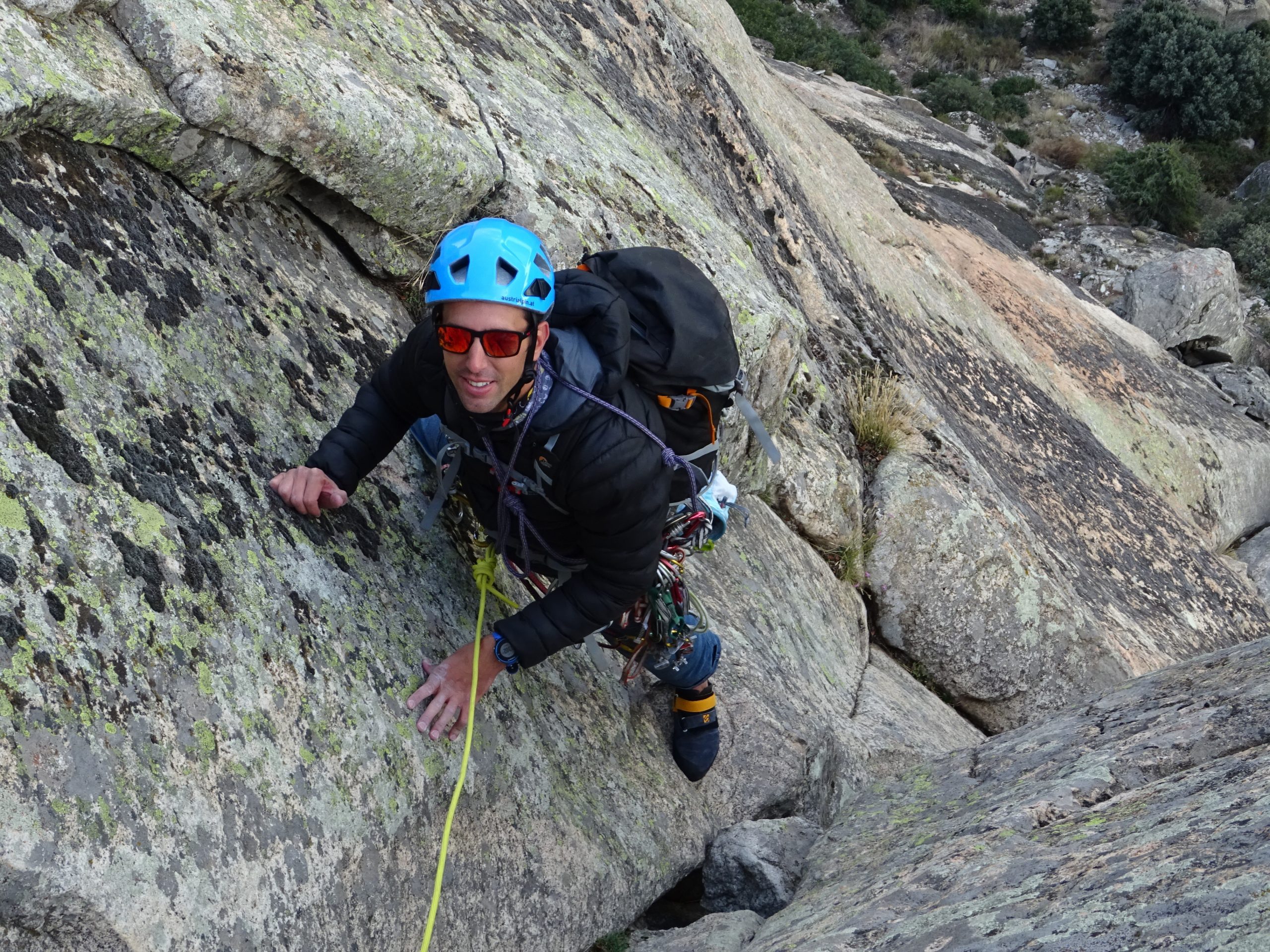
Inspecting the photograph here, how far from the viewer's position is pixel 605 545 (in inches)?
148

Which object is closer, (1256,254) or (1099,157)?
(1256,254)

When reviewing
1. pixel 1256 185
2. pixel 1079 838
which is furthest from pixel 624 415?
pixel 1256 185

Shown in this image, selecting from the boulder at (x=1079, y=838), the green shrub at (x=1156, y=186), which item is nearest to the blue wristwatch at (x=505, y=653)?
the boulder at (x=1079, y=838)

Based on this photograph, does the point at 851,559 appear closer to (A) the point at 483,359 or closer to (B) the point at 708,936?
(B) the point at 708,936

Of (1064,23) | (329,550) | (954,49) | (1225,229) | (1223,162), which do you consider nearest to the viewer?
A: (329,550)

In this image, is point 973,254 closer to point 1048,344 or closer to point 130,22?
point 1048,344

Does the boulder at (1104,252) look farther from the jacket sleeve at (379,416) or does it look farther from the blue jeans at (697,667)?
the jacket sleeve at (379,416)

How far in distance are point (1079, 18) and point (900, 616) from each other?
45.0m

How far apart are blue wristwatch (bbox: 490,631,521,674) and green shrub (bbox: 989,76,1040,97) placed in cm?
4169

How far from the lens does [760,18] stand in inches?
1531

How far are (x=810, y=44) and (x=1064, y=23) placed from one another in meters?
14.2

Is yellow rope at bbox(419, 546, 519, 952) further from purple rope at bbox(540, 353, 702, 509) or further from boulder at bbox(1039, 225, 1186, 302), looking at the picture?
boulder at bbox(1039, 225, 1186, 302)

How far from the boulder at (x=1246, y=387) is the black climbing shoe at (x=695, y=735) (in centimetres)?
1977

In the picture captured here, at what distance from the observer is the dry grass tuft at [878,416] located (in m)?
8.97
